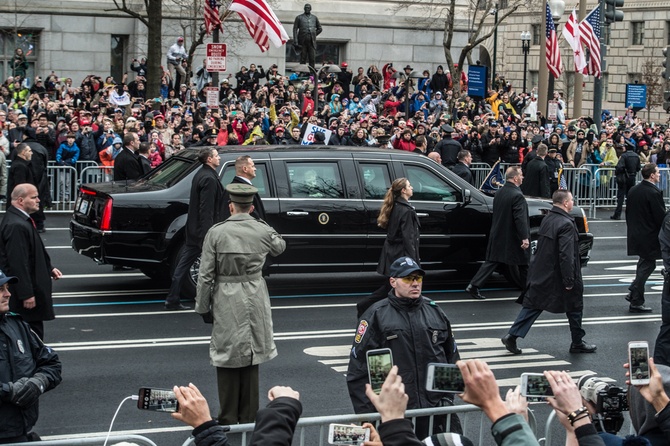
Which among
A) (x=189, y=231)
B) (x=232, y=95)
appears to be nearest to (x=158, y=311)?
(x=189, y=231)

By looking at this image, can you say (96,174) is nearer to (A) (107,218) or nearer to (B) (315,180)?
(A) (107,218)

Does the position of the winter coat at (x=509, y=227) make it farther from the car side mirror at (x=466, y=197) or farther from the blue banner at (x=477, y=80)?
the blue banner at (x=477, y=80)

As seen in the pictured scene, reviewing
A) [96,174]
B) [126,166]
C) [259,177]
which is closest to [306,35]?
[96,174]

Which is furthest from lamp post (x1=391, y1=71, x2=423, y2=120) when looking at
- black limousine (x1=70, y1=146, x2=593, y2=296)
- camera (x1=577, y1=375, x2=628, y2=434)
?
camera (x1=577, y1=375, x2=628, y2=434)

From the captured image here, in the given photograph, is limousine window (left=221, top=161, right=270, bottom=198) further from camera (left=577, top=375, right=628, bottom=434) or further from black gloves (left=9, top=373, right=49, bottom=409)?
camera (left=577, top=375, right=628, bottom=434)

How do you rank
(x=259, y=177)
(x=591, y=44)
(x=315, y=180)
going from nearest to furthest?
(x=259, y=177) < (x=315, y=180) < (x=591, y=44)

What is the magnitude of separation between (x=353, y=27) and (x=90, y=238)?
2964cm

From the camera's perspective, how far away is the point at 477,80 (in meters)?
31.9

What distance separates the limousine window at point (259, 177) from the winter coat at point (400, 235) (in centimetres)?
228

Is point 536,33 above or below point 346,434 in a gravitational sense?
above

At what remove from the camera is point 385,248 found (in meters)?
12.3

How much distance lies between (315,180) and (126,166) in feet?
14.9

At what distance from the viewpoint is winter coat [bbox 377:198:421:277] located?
39.6 ft

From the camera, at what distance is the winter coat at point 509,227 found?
45.8 feet
